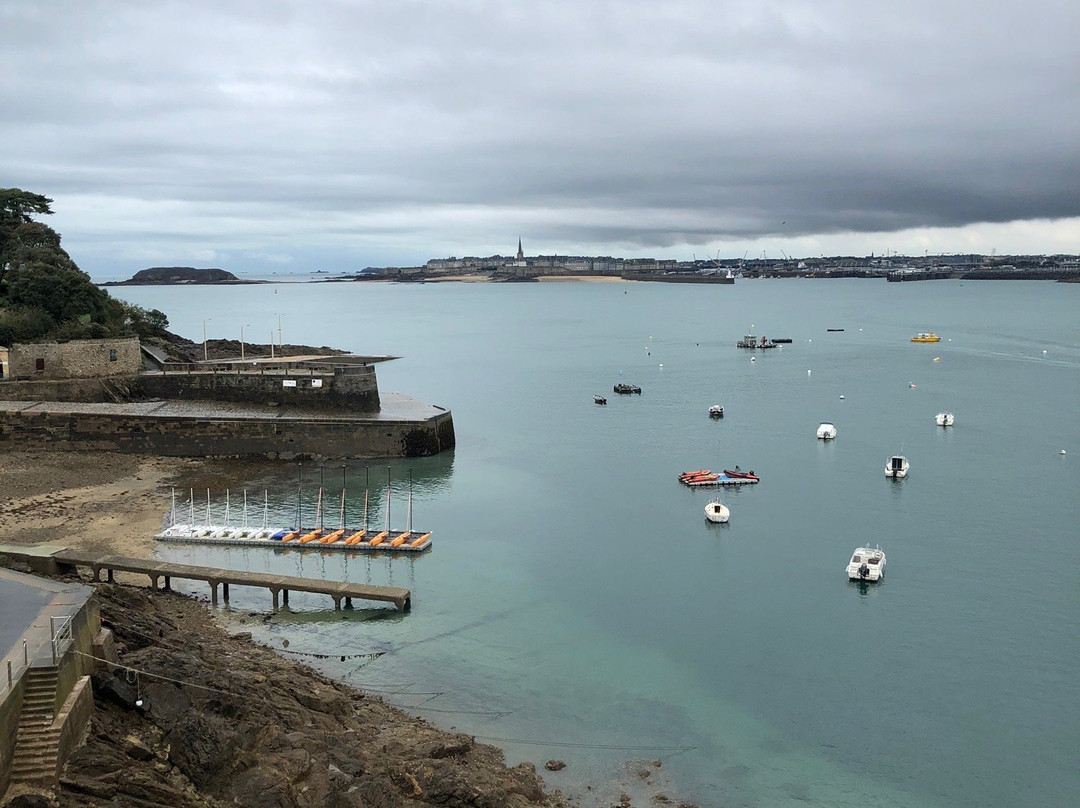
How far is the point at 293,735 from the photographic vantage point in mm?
13867

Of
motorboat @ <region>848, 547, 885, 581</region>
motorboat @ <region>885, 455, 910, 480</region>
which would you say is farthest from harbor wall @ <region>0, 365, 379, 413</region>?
motorboat @ <region>848, 547, 885, 581</region>

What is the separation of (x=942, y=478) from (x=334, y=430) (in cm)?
2273

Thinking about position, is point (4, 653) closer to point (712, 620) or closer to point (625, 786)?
point (625, 786)

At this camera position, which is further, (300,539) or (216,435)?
(216,435)

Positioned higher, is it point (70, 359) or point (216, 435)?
point (70, 359)

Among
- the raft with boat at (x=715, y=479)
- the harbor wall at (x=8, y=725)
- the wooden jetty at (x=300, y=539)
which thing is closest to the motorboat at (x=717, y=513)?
the raft with boat at (x=715, y=479)

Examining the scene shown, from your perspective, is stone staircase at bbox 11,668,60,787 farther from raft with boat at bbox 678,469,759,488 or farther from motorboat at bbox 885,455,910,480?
motorboat at bbox 885,455,910,480

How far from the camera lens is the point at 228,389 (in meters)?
42.0

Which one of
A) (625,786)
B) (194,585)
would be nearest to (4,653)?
(625,786)

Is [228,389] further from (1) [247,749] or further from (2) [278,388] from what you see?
(1) [247,749]

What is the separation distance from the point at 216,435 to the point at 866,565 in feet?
79.7

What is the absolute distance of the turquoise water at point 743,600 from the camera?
56.2 feet

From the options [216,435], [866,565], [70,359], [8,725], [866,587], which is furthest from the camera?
[70,359]

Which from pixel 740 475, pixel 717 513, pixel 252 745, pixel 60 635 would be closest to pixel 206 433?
pixel 717 513
